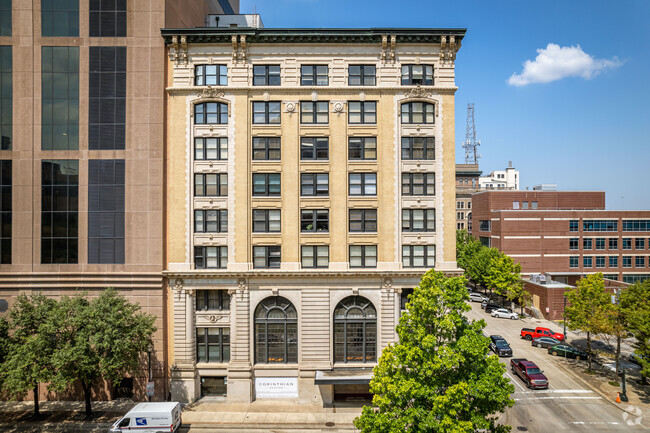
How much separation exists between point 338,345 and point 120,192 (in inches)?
831

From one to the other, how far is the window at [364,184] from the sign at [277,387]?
1563cm

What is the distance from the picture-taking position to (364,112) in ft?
101

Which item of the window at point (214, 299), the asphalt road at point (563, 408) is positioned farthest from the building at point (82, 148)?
the asphalt road at point (563, 408)

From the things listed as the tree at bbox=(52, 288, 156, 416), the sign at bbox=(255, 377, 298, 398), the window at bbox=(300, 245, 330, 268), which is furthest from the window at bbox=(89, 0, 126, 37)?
the sign at bbox=(255, 377, 298, 398)

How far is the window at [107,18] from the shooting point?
97.9ft

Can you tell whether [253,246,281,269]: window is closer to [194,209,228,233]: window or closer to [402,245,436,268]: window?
[194,209,228,233]: window

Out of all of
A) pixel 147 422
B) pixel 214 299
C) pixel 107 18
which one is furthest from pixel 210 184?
pixel 147 422

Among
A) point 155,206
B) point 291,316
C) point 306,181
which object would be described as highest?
point 306,181

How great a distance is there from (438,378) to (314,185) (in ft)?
56.3

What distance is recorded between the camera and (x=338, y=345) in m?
30.2

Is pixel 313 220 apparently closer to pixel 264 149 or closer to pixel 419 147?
pixel 264 149

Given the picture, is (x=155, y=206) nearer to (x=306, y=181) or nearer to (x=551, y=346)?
(x=306, y=181)

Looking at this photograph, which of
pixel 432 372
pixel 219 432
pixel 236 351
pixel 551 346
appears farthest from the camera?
pixel 551 346

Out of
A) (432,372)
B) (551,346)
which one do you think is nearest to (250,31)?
(432,372)
